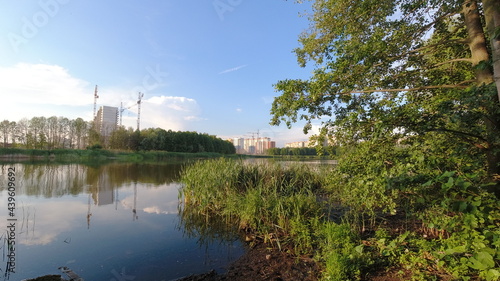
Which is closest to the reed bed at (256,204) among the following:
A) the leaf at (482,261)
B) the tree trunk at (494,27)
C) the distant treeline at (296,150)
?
the distant treeline at (296,150)

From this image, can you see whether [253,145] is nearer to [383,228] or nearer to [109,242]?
[109,242]

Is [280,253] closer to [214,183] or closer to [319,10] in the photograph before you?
[214,183]

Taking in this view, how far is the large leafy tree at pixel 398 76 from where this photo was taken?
2934 mm

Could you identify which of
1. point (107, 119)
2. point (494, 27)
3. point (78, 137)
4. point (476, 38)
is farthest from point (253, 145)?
point (494, 27)

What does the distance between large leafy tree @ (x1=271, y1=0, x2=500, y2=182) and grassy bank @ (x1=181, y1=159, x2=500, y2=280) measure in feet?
2.65

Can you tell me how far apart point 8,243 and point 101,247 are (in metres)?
1.81

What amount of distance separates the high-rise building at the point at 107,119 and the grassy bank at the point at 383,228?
6025cm

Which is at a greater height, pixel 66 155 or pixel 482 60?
pixel 482 60

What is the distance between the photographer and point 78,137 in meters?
48.9

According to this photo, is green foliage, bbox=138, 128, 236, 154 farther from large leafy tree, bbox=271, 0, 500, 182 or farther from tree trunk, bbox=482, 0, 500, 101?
tree trunk, bbox=482, 0, 500, 101

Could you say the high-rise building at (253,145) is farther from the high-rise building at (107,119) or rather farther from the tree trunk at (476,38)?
the tree trunk at (476,38)

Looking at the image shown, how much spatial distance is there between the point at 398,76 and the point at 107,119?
7054 cm

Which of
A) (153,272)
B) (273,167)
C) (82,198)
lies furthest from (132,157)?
(153,272)

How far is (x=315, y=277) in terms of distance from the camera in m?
3.32
